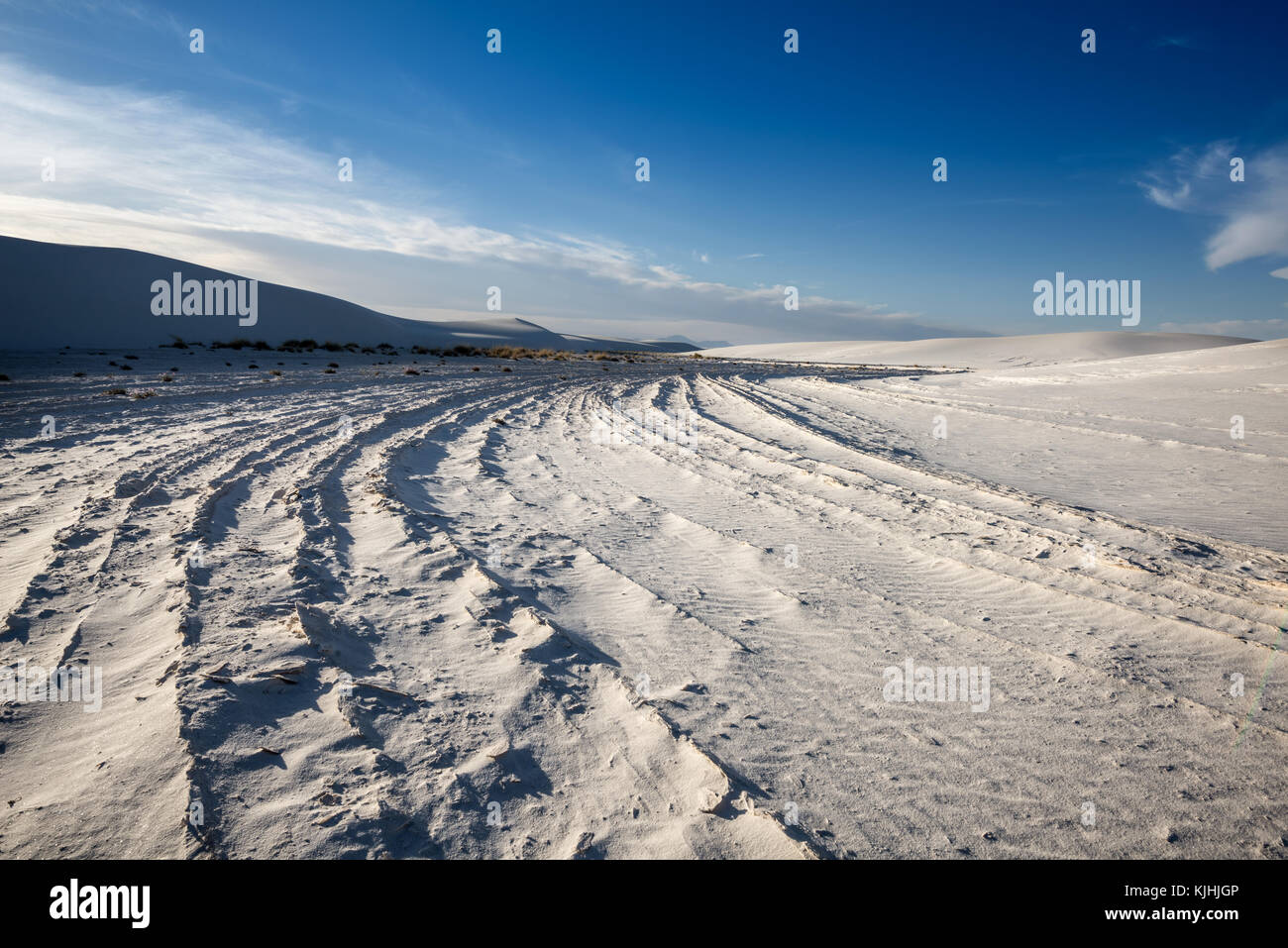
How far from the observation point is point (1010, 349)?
5447 cm

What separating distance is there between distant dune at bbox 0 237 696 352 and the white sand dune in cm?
2684

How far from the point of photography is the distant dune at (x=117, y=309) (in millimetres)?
27438

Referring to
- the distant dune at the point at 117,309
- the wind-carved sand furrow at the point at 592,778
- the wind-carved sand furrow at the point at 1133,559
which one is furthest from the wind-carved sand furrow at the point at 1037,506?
the distant dune at the point at 117,309

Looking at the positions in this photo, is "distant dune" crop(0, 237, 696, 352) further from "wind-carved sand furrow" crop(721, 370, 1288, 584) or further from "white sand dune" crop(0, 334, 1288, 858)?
"wind-carved sand furrow" crop(721, 370, 1288, 584)

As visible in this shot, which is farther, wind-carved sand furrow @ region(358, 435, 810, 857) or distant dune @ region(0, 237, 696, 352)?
distant dune @ region(0, 237, 696, 352)

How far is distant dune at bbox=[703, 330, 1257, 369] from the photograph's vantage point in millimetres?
46844

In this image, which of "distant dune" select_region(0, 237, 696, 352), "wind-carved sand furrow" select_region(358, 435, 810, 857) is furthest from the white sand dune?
"distant dune" select_region(0, 237, 696, 352)

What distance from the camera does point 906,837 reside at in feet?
7.46

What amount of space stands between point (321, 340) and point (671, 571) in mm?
38757

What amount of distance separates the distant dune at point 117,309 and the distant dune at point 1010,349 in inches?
1469

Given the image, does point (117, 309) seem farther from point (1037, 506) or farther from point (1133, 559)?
point (1133, 559)

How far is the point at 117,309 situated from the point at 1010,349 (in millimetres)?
63775

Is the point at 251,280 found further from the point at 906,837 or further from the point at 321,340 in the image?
the point at 906,837
